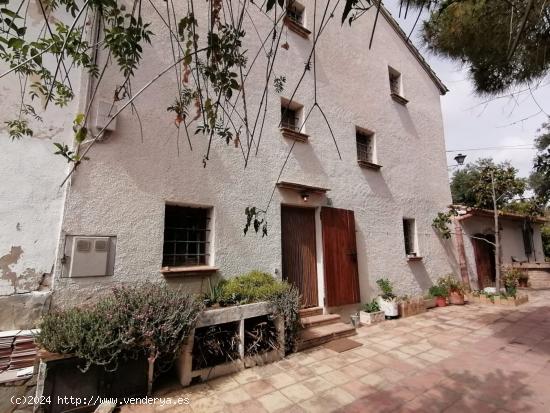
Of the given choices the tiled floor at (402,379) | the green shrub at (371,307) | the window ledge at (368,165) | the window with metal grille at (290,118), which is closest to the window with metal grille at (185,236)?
the tiled floor at (402,379)

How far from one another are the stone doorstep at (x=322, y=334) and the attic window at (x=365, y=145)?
3.95m

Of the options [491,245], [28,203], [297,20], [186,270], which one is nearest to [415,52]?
[297,20]

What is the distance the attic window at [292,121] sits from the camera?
590cm

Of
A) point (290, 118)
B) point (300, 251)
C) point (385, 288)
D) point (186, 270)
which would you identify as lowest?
point (385, 288)

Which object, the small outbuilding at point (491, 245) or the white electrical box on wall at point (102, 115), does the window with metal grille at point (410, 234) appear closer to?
the small outbuilding at point (491, 245)

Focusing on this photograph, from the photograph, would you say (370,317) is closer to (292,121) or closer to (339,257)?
(339,257)

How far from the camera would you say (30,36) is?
12.0 feet

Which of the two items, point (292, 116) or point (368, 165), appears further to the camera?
point (368, 165)

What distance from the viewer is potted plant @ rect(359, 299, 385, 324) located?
19.7 ft

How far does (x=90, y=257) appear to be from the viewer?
11.9 ft

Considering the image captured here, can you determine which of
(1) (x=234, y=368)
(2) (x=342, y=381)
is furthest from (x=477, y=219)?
(1) (x=234, y=368)

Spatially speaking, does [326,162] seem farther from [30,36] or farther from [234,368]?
[30,36]

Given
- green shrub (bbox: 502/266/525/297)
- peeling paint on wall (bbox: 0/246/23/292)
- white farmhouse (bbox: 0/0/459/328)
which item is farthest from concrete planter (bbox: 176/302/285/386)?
green shrub (bbox: 502/266/525/297)

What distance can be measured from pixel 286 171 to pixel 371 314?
11.2 ft
